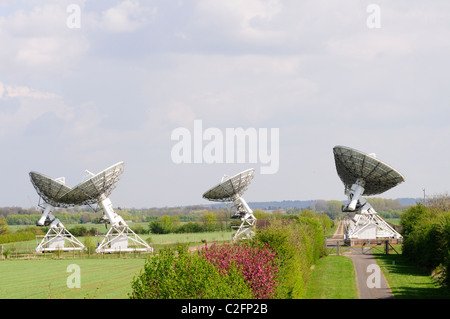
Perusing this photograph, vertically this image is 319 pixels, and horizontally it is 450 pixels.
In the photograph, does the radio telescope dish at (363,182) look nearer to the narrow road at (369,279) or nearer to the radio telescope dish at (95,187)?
the narrow road at (369,279)

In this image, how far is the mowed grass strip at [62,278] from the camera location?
37500 mm

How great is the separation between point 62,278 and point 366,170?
40810 millimetres

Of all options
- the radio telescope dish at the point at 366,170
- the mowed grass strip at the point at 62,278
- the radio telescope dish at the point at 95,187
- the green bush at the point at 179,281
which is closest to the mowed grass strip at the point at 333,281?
the mowed grass strip at the point at 62,278

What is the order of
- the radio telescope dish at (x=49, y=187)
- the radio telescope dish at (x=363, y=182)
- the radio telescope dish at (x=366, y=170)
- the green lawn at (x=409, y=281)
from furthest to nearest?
the radio telescope dish at (x=49, y=187) < the radio telescope dish at (x=363, y=182) < the radio telescope dish at (x=366, y=170) < the green lawn at (x=409, y=281)

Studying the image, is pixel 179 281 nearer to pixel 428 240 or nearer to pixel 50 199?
pixel 428 240

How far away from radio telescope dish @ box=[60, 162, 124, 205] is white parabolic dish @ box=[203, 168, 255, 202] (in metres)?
13.3

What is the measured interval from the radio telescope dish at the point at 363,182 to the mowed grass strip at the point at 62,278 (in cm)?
2993

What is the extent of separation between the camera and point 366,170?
69.2 m

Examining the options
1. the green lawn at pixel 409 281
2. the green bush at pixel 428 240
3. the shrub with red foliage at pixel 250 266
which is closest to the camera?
the shrub with red foliage at pixel 250 266

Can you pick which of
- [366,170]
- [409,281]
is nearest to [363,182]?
[366,170]

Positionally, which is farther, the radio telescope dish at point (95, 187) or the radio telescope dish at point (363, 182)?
the radio telescope dish at point (95, 187)

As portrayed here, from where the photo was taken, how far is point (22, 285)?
143 ft

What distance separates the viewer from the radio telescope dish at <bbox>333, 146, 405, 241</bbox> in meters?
66.8
